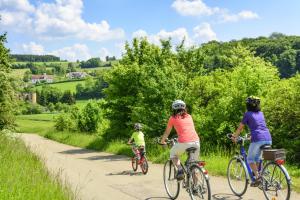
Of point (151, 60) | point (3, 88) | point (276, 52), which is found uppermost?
point (276, 52)

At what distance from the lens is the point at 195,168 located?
8.63 metres

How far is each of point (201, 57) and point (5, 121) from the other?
16305mm

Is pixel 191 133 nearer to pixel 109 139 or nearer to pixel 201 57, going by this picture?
pixel 109 139

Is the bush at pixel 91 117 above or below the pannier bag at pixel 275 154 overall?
below

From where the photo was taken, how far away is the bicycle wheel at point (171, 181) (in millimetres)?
9852

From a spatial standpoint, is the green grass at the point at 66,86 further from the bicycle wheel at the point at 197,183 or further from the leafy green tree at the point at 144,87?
the bicycle wheel at the point at 197,183

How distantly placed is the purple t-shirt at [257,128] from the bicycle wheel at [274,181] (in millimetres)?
642

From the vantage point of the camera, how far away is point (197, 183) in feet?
28.3

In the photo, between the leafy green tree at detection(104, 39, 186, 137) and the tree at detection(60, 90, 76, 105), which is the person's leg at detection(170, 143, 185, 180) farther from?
the tree at detection(60, 90, 76, 105)

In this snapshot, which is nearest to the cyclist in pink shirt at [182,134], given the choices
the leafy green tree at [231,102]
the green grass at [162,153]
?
the green grass at [162,153]

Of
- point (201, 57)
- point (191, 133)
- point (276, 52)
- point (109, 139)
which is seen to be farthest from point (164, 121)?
point (276, 52)

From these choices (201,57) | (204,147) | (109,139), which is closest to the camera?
(204,147)

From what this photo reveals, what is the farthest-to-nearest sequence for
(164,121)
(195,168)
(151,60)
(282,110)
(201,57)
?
(201,57)
(151,60)
(164,121)
(282,110)
(195,168)

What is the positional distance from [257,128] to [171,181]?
8.12 feet
